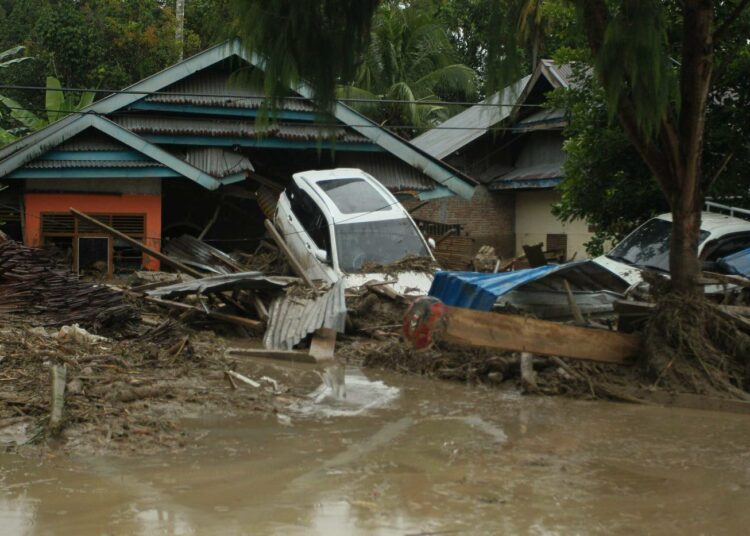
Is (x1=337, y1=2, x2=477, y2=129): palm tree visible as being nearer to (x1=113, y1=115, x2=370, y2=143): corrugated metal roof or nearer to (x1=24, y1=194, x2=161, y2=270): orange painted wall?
(x1=113, y1=115, x2=370, y2=143): corrugated metal roof

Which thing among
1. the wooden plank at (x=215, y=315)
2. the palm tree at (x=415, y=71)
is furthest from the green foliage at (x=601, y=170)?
the palm tree at (x=415, y=71)

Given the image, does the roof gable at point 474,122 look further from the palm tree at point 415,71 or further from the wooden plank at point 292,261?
the wooden plank at point 292,261

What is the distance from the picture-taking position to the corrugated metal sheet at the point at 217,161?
20562 mm

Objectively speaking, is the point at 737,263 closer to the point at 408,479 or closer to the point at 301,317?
the point at 301,317

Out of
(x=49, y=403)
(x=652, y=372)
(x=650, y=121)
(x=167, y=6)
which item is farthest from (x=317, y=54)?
(x=167, y=6)

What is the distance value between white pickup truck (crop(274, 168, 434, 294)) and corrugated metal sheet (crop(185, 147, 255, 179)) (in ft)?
10.3

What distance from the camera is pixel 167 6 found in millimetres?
36750

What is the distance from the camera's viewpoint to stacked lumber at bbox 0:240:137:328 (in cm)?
1269

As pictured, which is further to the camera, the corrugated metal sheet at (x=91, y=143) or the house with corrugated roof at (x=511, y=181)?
the house with corrugated roof at (x=511, y=181)

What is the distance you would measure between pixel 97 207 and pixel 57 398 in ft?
43.7

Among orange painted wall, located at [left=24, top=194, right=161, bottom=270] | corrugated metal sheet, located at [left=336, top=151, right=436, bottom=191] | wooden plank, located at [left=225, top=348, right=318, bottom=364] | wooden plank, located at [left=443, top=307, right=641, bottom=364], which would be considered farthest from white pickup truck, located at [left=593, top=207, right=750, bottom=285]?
orange painted wall, located at [left=24, top=194, right=161, bottom=270]

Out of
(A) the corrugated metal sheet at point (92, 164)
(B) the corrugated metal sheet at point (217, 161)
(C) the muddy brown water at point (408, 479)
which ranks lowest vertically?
(C) the muddy brown water at point (408, 479)

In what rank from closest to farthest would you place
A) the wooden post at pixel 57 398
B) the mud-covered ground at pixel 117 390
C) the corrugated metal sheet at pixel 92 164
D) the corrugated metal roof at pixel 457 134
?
the wooden post at pixel 57 398
the mud-covered ground at pixel 117 390
the corrugated metal sheet at pixel 92 164
the corrugated metal roof at pixel 457 134

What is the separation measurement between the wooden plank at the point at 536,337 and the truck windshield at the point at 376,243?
5.71m
